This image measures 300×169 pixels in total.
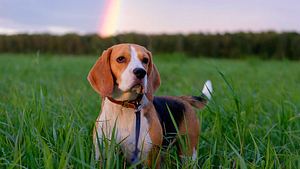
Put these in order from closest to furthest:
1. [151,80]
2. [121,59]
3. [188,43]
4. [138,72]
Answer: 1. [138,72]
2. [121,59]
3. [151,80]
4. [188,43]

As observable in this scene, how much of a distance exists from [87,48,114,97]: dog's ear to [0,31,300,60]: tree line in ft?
69.1

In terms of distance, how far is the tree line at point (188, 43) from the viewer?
26844 millimetres

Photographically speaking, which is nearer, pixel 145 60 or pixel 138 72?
pixel 138 72

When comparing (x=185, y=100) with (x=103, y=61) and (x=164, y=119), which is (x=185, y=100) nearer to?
(x=164, y=119)

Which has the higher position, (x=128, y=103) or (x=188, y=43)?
(x=128, y=103)

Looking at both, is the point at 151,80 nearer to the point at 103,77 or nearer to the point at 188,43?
the point at 103,77

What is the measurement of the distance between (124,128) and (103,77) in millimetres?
366

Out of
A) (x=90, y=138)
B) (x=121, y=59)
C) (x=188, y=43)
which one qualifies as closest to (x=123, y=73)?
(x=121, y=59)

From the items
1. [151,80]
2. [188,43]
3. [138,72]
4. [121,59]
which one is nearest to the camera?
[138,72]

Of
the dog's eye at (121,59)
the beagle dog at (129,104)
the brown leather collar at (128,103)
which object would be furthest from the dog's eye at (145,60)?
the brown leather collar at (128,103)

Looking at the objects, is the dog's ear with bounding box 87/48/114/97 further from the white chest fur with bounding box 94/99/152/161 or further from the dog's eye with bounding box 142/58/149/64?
the dog's eye with bounding box 142/58/149/64

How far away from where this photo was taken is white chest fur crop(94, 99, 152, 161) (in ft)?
9.61

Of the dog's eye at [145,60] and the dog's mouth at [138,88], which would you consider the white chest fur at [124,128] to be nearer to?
the dog's mouth at [138,88]

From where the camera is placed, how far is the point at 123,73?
2.95 m
